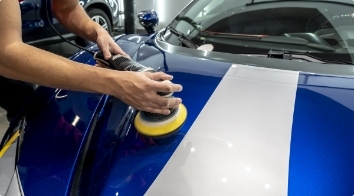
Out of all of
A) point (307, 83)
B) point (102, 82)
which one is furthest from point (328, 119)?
point (102, 82)

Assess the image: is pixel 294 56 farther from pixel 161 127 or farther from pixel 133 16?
pixel 133 16

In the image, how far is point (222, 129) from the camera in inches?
34.6

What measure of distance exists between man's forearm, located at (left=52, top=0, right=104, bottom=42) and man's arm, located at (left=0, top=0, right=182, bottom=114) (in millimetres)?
618

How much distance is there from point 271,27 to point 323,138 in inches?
27.7

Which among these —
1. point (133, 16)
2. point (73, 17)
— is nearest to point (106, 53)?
point (73, 17)

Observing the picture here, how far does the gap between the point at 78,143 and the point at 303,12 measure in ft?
3.54

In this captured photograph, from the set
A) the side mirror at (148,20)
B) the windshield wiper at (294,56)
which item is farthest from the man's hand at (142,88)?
the side mirror at (148,20)

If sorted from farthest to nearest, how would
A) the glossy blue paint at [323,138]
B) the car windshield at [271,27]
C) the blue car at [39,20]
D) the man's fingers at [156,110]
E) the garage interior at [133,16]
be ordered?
the garage interior at [133,16], the blue car at [39,20], the car windshield at [271,27], the man's fingers at [156,110], the glossy blue paint at [323,138]

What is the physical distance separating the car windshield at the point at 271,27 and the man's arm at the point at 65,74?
1.92 feet

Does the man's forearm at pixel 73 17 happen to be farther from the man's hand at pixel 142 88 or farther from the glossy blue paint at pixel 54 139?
the man's hand at pixel 142 88

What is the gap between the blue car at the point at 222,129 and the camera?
2.49 ft

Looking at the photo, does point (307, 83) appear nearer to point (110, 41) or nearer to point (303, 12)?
point (303, 12)

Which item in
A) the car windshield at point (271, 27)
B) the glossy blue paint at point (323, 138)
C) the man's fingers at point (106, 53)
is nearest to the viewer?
the glossy blue paint at point (323, 138)

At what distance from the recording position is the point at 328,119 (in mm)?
889
